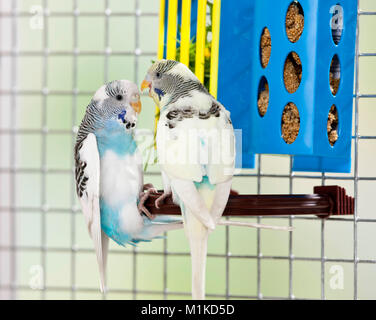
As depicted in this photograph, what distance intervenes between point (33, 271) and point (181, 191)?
2.16ft

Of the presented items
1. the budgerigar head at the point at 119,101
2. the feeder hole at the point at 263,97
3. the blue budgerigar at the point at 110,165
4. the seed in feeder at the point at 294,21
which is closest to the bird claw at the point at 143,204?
the blue budgerigar at the point at 110,165

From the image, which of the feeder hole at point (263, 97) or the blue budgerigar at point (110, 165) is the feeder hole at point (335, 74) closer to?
the feeder hole at point (263, 97)

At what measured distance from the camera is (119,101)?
2.94ft

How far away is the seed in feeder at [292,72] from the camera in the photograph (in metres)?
0.90

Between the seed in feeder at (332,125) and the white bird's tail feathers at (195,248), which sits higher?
the seed in feeder at (332,125)

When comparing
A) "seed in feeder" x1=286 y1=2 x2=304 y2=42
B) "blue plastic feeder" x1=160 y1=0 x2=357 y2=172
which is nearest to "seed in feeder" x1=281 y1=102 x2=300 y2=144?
"blue plastic feeder" x1=160 y1=0 x2=357 y2=172

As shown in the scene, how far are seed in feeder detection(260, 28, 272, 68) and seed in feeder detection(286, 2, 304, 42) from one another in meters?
0.04

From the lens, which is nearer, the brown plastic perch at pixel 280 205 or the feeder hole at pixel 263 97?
the brown plastic perch at pixel 280 205

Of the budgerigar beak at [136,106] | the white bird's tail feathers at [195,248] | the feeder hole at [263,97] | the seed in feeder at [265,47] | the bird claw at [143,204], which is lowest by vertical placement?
the white bird's tail feathers at [195,248]

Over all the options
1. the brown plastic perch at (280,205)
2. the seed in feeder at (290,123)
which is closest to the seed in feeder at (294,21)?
the seed in feeder at (290,123)

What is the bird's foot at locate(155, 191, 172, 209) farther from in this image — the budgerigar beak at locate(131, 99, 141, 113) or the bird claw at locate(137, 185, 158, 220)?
the budgerigar beak at locate(131, 99, 141, 113)

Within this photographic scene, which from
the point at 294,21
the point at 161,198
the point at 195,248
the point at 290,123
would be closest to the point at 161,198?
the point at 161,198

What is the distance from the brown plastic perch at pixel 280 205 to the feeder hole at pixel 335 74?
18 cm

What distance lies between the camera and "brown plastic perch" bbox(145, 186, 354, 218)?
0.83m
